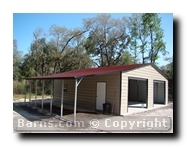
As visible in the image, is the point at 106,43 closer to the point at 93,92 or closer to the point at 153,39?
the point at 153,39

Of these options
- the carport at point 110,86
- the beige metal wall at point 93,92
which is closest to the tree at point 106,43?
the carport at point 110,86

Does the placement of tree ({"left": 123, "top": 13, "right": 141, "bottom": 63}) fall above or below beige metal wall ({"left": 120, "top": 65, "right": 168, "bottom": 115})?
above

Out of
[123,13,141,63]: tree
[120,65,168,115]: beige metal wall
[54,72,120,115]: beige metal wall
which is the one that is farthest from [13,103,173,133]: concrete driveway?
[123,13,141,63]: tree

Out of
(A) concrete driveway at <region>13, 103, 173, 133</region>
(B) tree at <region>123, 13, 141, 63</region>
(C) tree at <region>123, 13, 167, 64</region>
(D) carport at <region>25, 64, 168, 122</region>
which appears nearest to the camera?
(A) concrete driveway at <region>13, 103, 173, 133</region>

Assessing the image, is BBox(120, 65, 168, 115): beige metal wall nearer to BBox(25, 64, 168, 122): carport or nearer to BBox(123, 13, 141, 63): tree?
BBox(25, 64, 168, 122): carport

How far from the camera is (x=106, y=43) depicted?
2295 cm

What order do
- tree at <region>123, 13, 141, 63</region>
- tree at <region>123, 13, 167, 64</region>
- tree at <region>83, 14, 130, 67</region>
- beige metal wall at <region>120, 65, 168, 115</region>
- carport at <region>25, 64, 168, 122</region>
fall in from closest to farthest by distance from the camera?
carport at <region>25, 64, 168, 122</region> → beige metal wall at <region>120, 65, 168, 115</region> → tree at <region>123, 13, 141, 63</region> → tree at <region>123, 13, 167, 64</region> → tree at <region>83, 14, 130, 67</region>

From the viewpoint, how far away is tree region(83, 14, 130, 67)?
20250mm

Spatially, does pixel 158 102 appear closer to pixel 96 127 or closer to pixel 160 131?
pixel 160 131

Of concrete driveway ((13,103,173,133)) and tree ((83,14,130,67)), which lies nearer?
concrete driveway ((13,103,173,133))

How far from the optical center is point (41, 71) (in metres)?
21.5

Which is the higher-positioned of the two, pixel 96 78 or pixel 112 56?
pixel 112 56
